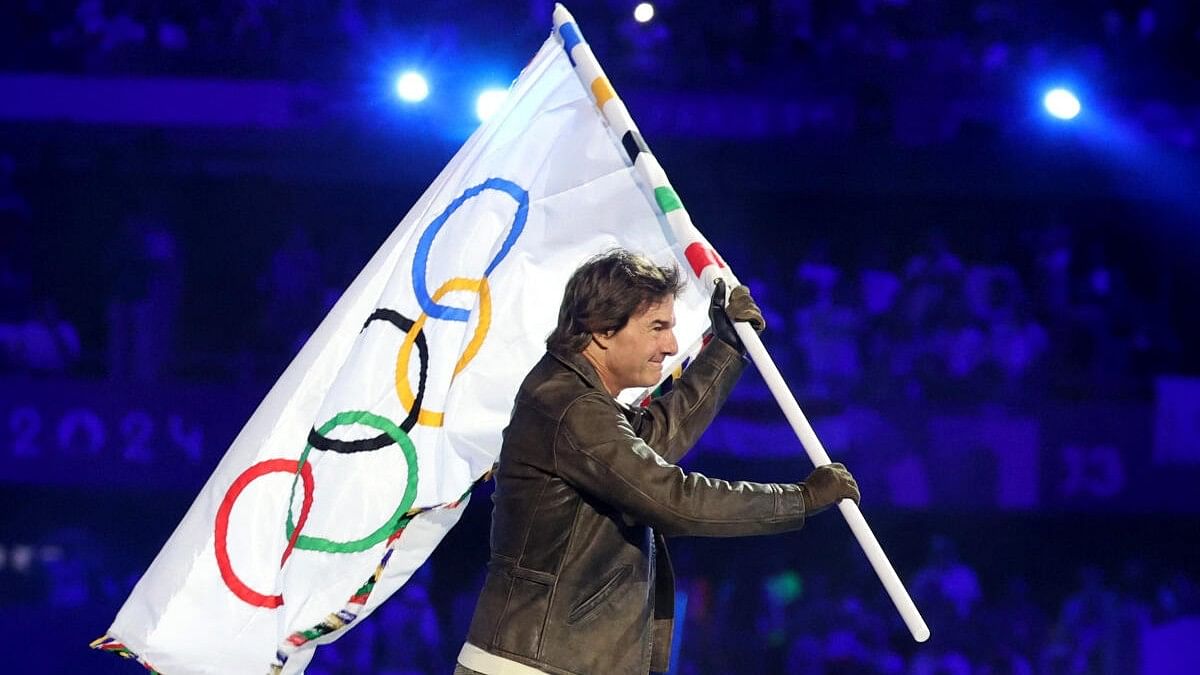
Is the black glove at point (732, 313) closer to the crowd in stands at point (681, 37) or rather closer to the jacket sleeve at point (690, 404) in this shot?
the jacket sleeve at point (690, 404)

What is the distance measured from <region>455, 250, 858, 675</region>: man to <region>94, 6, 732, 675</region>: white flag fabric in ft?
1.35

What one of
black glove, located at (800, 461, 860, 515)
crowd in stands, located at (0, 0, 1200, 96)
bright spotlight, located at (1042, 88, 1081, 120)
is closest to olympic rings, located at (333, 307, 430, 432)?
black glove, located at (800, 461, 860, 515)

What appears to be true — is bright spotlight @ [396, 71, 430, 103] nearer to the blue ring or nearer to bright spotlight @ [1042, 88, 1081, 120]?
bright spotlight @ [1042, 88, 1081, 120]

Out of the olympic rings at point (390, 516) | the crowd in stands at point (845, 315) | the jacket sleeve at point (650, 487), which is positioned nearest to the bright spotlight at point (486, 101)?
the crowd in stands at point (845, 315)

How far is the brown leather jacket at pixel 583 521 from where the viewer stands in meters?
2.71

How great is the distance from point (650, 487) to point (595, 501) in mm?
192

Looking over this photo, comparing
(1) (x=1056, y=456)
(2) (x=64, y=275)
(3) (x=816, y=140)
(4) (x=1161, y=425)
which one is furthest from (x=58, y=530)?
(4) (x=1161, y=425)

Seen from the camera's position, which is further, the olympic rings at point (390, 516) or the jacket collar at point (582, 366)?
the olympic rings at point (390, 516)

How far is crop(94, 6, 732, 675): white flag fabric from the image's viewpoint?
327 centimetres

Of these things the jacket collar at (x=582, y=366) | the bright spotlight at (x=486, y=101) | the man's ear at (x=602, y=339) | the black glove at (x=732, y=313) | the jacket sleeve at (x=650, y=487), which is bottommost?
the jacket sleeve at (x=650, y=487)

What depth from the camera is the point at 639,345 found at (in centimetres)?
291

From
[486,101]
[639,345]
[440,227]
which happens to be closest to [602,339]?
[639,345]

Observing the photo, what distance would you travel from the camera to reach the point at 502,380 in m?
3.51

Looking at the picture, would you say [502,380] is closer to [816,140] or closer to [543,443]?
[543,443]
